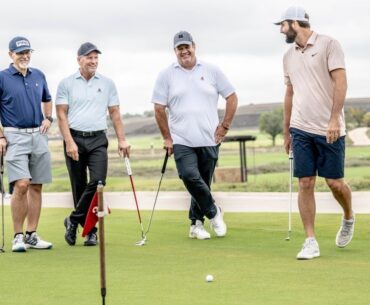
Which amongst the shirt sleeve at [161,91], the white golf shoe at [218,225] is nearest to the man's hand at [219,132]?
the shirt sleeve at [161,91]

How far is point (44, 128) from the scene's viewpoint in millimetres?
12266

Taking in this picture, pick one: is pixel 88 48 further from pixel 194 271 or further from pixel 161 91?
pixel 194 271

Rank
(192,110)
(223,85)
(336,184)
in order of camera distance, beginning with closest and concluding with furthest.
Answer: (336,184), (192,110), (223,85)

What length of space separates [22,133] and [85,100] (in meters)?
0.89

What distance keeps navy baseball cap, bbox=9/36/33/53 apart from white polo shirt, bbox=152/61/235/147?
1.67m

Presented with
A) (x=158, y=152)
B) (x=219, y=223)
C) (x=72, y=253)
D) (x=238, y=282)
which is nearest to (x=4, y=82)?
(x=72, y=253)

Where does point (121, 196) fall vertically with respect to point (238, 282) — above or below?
below

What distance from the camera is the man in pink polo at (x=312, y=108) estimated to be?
10.3 metres

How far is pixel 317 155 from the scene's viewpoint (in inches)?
423

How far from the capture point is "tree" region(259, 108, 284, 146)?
74.4 m

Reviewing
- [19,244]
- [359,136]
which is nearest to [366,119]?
[359,136]

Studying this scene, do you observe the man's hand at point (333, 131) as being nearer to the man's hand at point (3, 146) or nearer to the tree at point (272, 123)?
the man's hand at point (3, 146)

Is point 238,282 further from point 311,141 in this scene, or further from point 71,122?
point 71,122

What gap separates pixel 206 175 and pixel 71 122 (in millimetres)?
1868
